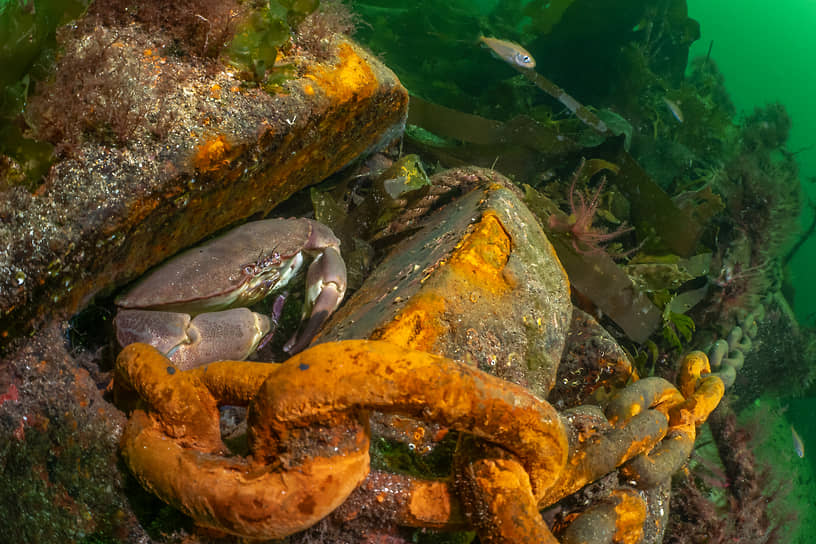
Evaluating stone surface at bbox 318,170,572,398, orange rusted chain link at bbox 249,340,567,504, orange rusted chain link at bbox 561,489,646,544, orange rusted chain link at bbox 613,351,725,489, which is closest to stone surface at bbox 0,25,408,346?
stone surface at bbox 318,170,572,398

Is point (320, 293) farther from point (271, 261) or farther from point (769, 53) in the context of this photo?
point (769, 53)

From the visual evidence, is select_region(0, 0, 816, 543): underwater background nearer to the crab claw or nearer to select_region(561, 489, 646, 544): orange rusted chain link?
select_region(561, 489, 646, 544): orange rusted chain link

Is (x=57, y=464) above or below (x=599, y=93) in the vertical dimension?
below

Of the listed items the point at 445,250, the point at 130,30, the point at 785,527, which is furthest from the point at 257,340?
the point at 785,527

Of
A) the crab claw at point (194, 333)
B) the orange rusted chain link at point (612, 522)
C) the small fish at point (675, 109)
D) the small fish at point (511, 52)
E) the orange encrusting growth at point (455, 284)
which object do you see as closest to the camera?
the orange rusted chain link at point (612, 522)

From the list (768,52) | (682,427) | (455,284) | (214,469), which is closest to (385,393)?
(214,469)

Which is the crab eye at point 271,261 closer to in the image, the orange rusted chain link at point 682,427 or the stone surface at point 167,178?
the stone surface at point 167,178

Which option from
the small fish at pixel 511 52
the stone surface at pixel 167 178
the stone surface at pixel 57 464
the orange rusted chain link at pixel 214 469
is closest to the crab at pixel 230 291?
the stone surface at pixel 167 178
